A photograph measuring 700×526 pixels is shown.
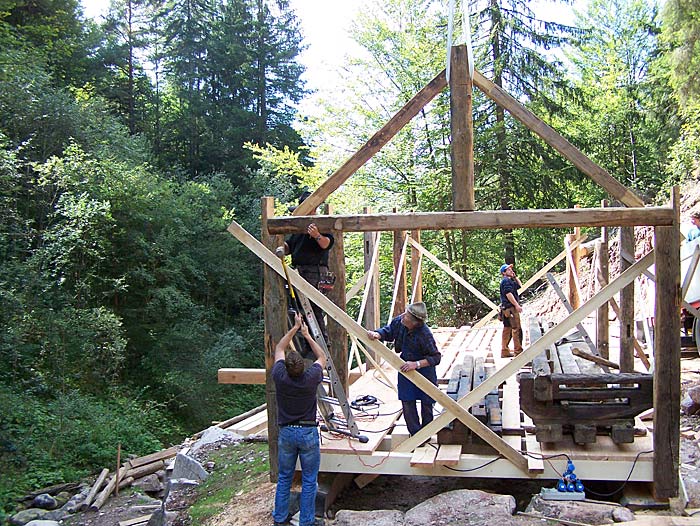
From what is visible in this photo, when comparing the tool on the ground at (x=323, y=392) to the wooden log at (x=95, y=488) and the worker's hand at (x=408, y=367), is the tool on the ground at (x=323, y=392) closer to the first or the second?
the worker's hand at (x=408, y=367)

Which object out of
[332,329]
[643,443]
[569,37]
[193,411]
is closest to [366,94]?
[569,37]

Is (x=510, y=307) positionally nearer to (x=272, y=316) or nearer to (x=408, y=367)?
(x=408, y=367)

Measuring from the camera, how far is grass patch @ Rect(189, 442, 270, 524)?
599 centimetres

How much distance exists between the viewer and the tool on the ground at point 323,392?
571 centimetres

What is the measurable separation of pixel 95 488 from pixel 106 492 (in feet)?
1.15

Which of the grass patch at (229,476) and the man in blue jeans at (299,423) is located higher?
the man in blue jeans at (299,423)

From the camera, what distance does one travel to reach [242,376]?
6.90 m

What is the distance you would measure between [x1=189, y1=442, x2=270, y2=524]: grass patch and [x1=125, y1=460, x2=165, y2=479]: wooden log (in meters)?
4.39

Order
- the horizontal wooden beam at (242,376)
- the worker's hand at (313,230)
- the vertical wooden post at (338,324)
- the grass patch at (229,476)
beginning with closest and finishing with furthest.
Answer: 1. the worker's hand at (313,230)
2. the grass patch at (229,476)
3. the horizontal wooden beam at (242,376)
4. the vertical wooden post at (338,324)

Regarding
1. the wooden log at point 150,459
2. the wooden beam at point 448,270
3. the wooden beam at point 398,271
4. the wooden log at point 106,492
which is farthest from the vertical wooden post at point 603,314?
the wooden log at point 106,492

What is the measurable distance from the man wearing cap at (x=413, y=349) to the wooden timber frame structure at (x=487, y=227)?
1.27 ft

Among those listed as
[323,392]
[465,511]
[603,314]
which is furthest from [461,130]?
[603,314]

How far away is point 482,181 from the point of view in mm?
18891

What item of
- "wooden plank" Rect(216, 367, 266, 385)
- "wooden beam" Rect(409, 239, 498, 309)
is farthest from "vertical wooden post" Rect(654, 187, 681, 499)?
"wooden beam" Rect(409, 239, 498, 309)
